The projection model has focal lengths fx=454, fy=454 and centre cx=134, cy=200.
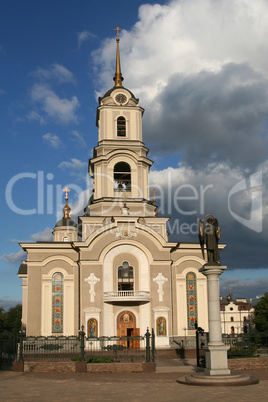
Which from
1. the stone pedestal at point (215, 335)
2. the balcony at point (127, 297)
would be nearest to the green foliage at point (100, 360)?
the stone pedestal at point (215, 335)

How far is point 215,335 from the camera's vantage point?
16703 millimetres

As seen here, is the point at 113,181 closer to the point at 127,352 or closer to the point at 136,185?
the point at 136,185

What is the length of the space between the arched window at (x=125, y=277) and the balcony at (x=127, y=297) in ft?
3.68

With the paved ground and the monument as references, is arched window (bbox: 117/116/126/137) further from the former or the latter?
the paved ground

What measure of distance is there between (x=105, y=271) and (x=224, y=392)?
18.0 metres

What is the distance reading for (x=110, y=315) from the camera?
3020 cm

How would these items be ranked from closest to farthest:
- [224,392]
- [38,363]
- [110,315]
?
[224,392] < [38,363] < [110,315]

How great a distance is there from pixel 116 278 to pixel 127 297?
1987 millimetres

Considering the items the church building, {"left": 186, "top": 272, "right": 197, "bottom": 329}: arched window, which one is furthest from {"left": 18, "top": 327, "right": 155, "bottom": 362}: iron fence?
{"left": 186, "top": 272, "right": 197, "bottom": 329}: arched window

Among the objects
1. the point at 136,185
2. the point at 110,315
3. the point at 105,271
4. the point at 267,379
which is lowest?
the point at 267,379

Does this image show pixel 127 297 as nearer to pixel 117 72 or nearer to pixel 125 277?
pixel 125 277

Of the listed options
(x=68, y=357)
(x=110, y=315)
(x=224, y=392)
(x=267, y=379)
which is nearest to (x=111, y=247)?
(x=110, y=315)

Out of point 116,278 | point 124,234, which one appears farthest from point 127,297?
point 124,234

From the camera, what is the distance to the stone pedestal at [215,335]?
16172mm
